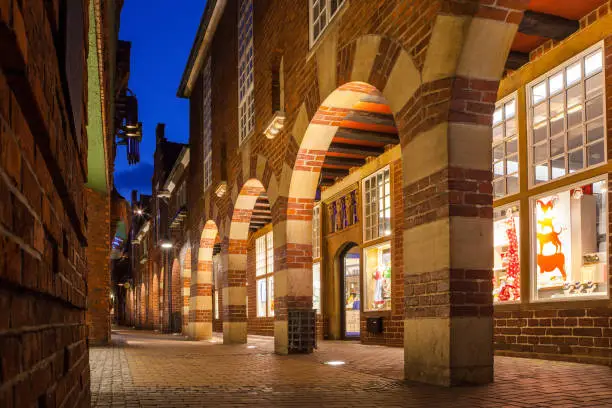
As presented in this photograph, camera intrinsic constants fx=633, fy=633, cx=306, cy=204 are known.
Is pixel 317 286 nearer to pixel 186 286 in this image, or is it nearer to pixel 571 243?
pixel 186 286

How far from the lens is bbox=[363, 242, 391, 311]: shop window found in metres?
13.2

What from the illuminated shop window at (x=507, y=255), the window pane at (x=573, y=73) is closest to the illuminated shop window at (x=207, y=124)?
the illuminated shop window at (x=507, y=255)

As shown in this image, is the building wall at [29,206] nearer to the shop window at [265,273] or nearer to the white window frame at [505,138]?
the white window frame at [505,138]

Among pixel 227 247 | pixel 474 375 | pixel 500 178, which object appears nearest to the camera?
pixel 474 375

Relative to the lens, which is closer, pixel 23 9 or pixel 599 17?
pixel 23 9

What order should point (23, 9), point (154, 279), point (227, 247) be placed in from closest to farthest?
point (23, 9)
point (227, 247)
point (154, 279)

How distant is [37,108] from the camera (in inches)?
52.9

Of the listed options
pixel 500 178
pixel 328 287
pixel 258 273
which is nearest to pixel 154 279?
pixel 258 273

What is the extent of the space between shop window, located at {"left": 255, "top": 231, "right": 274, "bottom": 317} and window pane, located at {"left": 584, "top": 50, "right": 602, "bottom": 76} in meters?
13.9

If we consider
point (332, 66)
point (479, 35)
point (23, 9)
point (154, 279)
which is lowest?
point (154, 279)

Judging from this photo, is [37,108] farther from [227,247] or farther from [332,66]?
[227,247]

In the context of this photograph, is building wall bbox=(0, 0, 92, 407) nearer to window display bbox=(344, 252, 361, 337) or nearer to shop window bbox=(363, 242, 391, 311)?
shop window bbox=(363, 242, 391, 311)

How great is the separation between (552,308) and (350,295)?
862 centimetres

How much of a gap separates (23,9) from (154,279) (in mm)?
36231
